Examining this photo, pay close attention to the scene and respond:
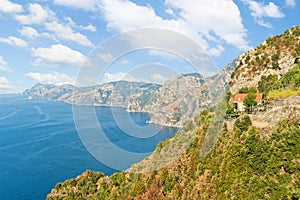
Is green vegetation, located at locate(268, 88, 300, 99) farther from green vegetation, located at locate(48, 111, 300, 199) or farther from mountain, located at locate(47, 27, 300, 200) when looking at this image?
green vegetation, located at locate(48, 111, 300, 199)

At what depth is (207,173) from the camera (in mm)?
15891

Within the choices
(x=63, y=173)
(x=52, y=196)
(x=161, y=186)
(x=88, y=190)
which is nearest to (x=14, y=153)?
(x=63, y=173)

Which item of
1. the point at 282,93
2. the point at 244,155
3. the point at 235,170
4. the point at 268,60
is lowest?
the point at 235,170

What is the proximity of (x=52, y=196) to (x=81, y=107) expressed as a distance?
23.6m

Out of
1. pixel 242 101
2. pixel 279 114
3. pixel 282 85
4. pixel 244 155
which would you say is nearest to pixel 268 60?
pixel 282 85

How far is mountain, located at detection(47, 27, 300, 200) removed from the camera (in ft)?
40.2

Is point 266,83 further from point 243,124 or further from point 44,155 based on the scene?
point 44,155

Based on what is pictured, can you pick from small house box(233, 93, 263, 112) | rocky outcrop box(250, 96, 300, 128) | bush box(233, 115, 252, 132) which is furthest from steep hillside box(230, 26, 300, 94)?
bush box(233, 115, 252, 132)

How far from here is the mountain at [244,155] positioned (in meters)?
12.2

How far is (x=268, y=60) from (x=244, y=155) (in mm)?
16120

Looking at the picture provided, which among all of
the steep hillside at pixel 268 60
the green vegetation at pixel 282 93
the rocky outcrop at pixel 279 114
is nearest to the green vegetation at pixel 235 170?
the rocky outcrop at pixel 279 114

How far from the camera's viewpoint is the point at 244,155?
1407 cm

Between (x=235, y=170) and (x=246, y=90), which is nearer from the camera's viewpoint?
(x=235, y=170)

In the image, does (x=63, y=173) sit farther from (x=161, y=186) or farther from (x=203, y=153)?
(x=203, y=153)
